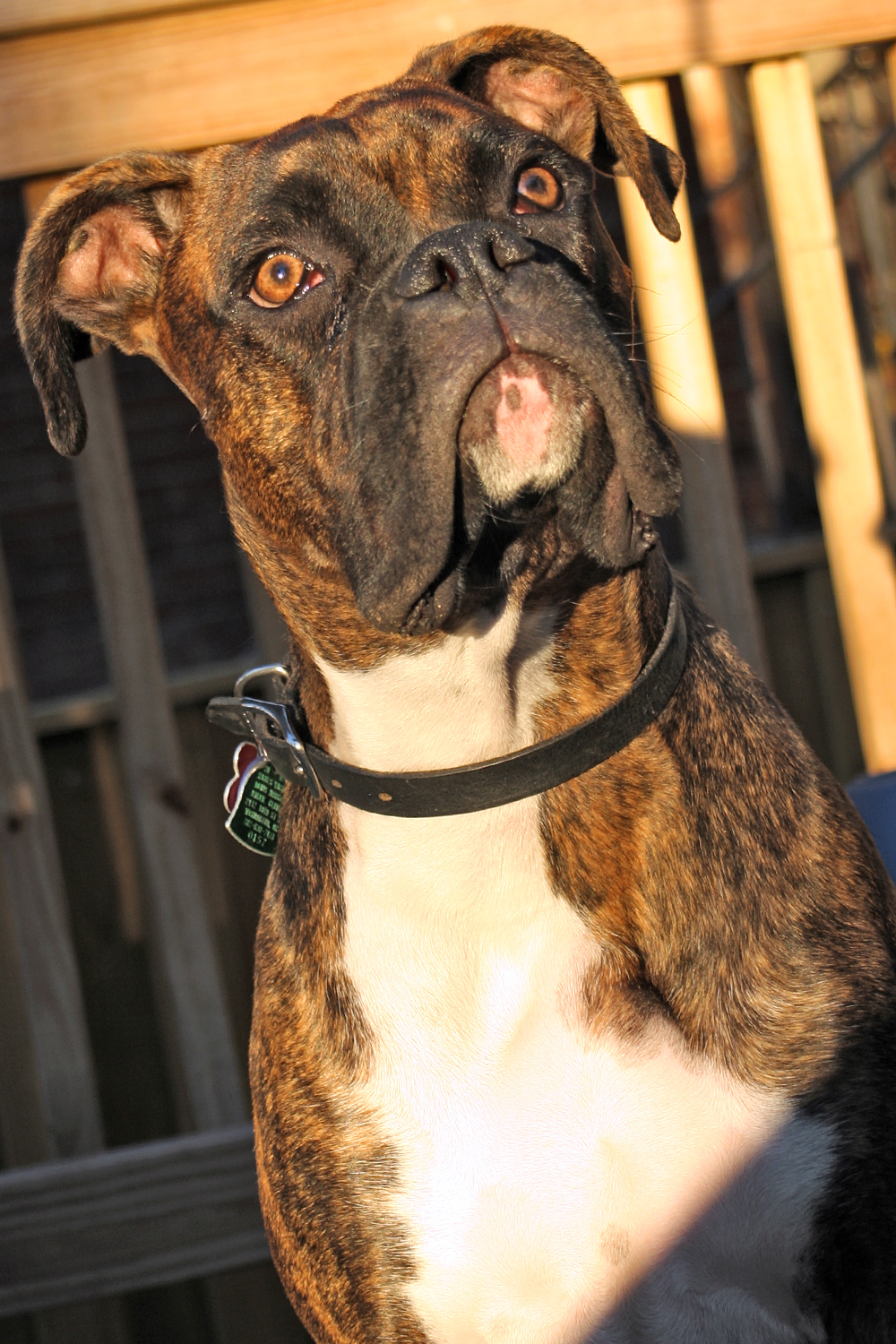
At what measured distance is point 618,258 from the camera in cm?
238

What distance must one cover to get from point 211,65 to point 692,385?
1246mm

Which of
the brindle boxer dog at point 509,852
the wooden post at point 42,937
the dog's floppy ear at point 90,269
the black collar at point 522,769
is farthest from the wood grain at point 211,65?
the black collar at point 522,769

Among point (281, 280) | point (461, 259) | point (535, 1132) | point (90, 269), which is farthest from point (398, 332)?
point (535, 1132)

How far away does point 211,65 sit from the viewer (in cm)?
298

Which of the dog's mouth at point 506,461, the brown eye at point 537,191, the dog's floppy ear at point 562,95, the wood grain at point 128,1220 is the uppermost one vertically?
the dog's floppy ear at point 562,95

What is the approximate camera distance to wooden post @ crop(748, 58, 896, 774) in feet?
10.5

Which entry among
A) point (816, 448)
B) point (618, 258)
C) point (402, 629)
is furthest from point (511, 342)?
point (816, 448)

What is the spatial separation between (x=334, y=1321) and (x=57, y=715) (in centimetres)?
196

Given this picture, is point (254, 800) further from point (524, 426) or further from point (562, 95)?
point (562, 95)

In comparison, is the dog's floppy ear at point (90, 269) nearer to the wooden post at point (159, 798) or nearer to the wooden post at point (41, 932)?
the wooden post at point (159, 798)

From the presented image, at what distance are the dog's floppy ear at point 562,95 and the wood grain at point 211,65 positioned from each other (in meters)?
0.45

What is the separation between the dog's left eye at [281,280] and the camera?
2121 millimetres

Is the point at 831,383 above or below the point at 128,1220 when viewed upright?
above

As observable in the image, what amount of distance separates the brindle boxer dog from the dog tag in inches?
7.4
